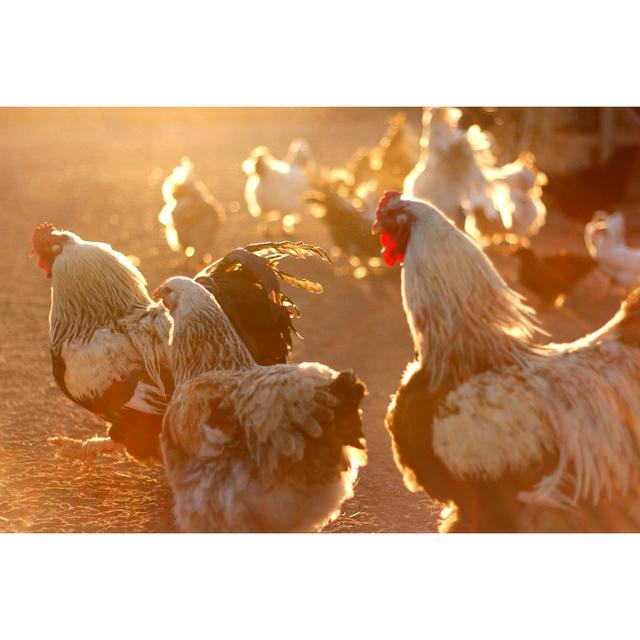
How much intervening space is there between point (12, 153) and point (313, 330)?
36.4 ft

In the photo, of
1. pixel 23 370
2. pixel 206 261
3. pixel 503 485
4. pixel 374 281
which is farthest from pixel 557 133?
pixel 503 485

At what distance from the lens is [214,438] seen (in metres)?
3.65

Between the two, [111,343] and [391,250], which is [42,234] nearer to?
[111,343]

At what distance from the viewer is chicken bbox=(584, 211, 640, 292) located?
7957mm

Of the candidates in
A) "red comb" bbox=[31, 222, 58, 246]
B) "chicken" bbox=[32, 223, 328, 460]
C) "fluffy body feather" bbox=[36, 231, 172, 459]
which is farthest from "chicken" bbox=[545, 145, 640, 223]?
"red comb" bbox=[31, 222, 58, 246]

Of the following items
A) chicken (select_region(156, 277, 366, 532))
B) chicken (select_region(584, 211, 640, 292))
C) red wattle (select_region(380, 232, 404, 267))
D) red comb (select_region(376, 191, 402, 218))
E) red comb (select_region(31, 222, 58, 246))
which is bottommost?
chicken (select_region(156, 277, 366, 532))

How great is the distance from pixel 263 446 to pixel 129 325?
139 cm

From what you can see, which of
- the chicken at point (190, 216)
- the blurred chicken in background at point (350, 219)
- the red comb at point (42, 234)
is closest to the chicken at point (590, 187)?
the blurred chicken in background at point (350, 219)

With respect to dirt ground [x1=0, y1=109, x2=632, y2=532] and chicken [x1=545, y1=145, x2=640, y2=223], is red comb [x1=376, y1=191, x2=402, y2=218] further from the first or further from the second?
chicken [x1=545, y1=145, x2=640, y2=223]

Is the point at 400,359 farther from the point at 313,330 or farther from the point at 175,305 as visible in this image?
the point at 175,305

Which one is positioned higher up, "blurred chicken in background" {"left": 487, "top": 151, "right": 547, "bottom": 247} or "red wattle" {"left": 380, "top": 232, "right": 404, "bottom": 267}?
"blurred chicken in background" {"left": 487, "top": 151, "right": 547, "bottom": 247}

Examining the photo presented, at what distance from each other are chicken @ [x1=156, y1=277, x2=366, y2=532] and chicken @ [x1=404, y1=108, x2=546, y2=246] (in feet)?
18.7

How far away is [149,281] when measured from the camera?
8.94 meters

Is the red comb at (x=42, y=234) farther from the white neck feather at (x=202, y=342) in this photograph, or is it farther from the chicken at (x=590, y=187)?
the chicken at (x=590, y=187)
